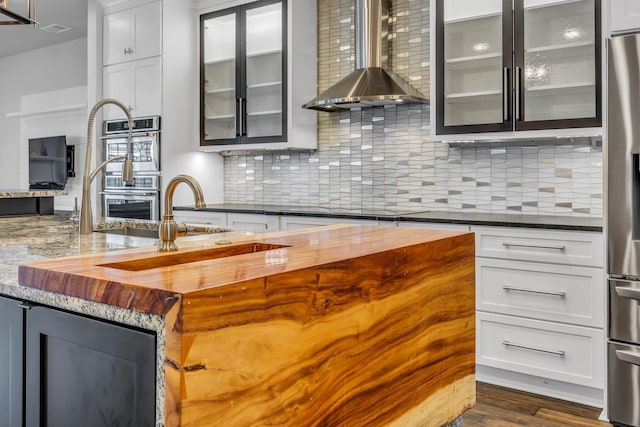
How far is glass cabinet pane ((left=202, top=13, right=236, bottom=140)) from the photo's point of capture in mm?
4387

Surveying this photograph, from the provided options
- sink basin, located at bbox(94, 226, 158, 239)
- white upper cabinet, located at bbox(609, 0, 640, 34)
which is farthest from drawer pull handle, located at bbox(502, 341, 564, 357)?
sink basin, located at bbox(94, 226, 158, 239)

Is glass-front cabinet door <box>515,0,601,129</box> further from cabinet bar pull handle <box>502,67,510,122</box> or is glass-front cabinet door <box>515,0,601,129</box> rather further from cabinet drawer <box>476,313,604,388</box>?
cabinet drawer <box>476,313,604,388</box>

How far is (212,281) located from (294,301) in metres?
0.18

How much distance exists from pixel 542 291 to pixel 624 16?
1338 mm

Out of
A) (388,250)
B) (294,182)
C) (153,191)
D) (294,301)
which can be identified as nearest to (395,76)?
(294,182)

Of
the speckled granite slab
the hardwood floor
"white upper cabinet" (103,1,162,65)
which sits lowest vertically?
the hardwood floor

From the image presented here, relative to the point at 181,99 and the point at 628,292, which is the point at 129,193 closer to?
the point at 181,99

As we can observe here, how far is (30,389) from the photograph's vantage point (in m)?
1.11

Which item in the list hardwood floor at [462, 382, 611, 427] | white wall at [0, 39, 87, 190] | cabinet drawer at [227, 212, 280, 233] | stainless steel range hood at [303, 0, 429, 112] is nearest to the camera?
hardwood floor at [462, 382, 611, 427]

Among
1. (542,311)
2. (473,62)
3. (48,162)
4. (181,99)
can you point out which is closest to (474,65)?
(473,62)

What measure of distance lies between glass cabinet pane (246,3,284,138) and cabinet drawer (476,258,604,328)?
198cm

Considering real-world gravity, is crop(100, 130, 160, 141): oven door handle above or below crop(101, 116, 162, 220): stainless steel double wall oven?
above

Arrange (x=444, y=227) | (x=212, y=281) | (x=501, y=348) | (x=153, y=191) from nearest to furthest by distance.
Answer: (x=212, y=281)
(x=501, y=348)
(x=444, y=227)
(x=153, y=191)

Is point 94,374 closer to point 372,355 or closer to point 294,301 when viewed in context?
point 294,301
